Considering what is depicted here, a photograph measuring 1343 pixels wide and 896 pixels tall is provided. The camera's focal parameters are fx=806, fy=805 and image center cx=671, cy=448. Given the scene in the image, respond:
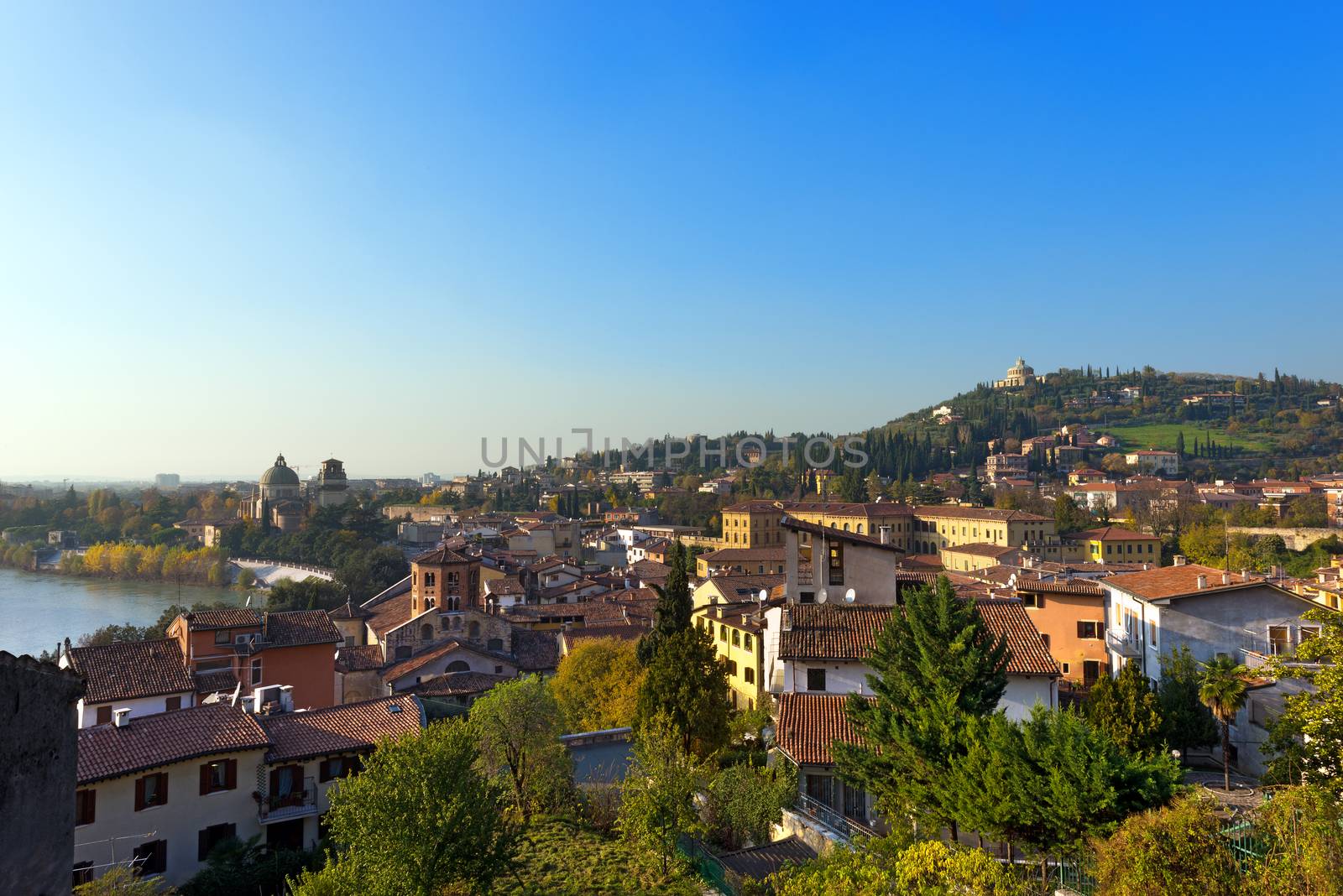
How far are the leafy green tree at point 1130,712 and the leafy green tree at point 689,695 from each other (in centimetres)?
643

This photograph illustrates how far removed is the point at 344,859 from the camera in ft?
30.6

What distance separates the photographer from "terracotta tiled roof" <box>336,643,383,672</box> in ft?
81.2

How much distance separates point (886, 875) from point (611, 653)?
14.3 meters

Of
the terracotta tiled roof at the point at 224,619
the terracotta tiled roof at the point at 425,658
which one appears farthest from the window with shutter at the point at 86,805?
the terracotta tiled roof at the point at 425,658

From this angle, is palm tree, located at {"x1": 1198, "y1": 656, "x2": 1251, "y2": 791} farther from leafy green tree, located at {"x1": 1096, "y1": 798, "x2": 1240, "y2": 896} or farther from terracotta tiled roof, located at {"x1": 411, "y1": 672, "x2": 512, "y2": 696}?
terracotta tiled roof, located at {"x1": 411, "y1": 672, "x2": 512, "y2": 696}

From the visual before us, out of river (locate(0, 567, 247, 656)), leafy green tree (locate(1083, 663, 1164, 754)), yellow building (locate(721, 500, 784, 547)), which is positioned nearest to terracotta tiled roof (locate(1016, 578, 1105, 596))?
leafy green tree (locate(1083, 663, 1164, 754))

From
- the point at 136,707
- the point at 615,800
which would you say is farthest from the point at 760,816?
the point at 136,707

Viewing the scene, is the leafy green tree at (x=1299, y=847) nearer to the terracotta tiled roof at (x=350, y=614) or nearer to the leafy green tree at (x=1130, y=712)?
the leafy green tree at (x=1130, y=712)

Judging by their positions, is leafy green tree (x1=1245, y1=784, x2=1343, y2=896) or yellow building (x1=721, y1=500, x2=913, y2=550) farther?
yellow building (x1=721, y1=500, x2=913, y2=550)

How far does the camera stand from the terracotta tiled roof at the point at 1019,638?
44.3 feet

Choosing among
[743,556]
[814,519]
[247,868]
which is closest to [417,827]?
[247,868]

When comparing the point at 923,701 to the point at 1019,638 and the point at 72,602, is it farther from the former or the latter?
the point at 72,602

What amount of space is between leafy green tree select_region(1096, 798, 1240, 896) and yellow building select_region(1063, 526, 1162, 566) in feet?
154

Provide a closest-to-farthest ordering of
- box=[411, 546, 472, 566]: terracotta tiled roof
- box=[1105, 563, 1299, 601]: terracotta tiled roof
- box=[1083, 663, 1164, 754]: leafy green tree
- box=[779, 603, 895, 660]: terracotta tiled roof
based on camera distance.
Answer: box=[1083, 663, 1164, 754]: leafy green tree → box=[779, 603, 895, 660]: terracotta tiled roof → box=[1105, 563, 1299, 601]: terracotta tiled roof → box=[411, 546, 472, 566]: terracotta tiled roof
